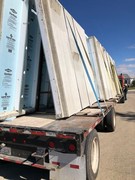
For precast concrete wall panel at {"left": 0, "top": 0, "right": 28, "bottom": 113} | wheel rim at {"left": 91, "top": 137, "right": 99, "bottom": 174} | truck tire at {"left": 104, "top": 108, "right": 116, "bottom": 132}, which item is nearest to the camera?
precast concrete wall panel at {"left": 0, "top": 0, "right": 28, "bottom": 113}

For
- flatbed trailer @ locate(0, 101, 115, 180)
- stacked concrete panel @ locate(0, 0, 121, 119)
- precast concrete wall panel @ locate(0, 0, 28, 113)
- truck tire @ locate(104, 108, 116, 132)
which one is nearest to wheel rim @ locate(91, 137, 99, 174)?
flatbed trailer @ locate(0, 101, 115, 180)

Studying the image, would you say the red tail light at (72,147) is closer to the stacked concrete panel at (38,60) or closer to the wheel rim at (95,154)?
the stacked concrete panel at (38,60)

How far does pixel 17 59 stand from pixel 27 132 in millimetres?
1552

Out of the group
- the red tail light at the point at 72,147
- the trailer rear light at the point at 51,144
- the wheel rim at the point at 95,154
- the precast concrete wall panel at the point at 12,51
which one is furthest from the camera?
the wheel rim at the point at 95,154

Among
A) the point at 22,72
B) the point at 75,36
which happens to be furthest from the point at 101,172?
the point at 75,36

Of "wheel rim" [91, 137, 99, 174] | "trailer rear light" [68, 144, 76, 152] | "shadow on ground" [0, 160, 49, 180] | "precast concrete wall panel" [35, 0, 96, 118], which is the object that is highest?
"precast concrete wall panel" [35, 0, 96, 118]

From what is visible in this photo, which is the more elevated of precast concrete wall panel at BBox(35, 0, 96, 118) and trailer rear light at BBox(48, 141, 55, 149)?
precast concrete wall panel at BBox(35, 0, 96, 118)

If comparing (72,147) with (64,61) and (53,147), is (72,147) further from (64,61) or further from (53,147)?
(64,61)

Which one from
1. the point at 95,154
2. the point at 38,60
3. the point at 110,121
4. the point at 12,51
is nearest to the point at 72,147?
the point at 95,154

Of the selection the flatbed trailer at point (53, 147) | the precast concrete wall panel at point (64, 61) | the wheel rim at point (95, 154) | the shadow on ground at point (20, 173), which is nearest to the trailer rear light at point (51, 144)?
the flatbed trailer at point (53, 147)

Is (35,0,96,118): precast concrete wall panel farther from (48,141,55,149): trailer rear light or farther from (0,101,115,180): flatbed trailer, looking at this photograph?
(48,141,55,149): trailer rear light

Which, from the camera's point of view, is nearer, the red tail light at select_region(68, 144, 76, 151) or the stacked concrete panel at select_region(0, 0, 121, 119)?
the red tail light at select_region(68, 144, 76, 151)

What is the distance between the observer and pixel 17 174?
4.07 m

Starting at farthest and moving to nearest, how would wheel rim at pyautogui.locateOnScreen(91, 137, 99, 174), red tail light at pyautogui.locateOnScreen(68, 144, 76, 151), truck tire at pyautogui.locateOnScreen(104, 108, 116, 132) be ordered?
truck tire at pyautogui.locateOnScreen(104, 108, 116, 132) → wheel rim at pyautogui.locateOnScreen(91, 137, 99, 174) → red tail light at pyautogui.locateOnScreen(68, 144, 76, 151)
